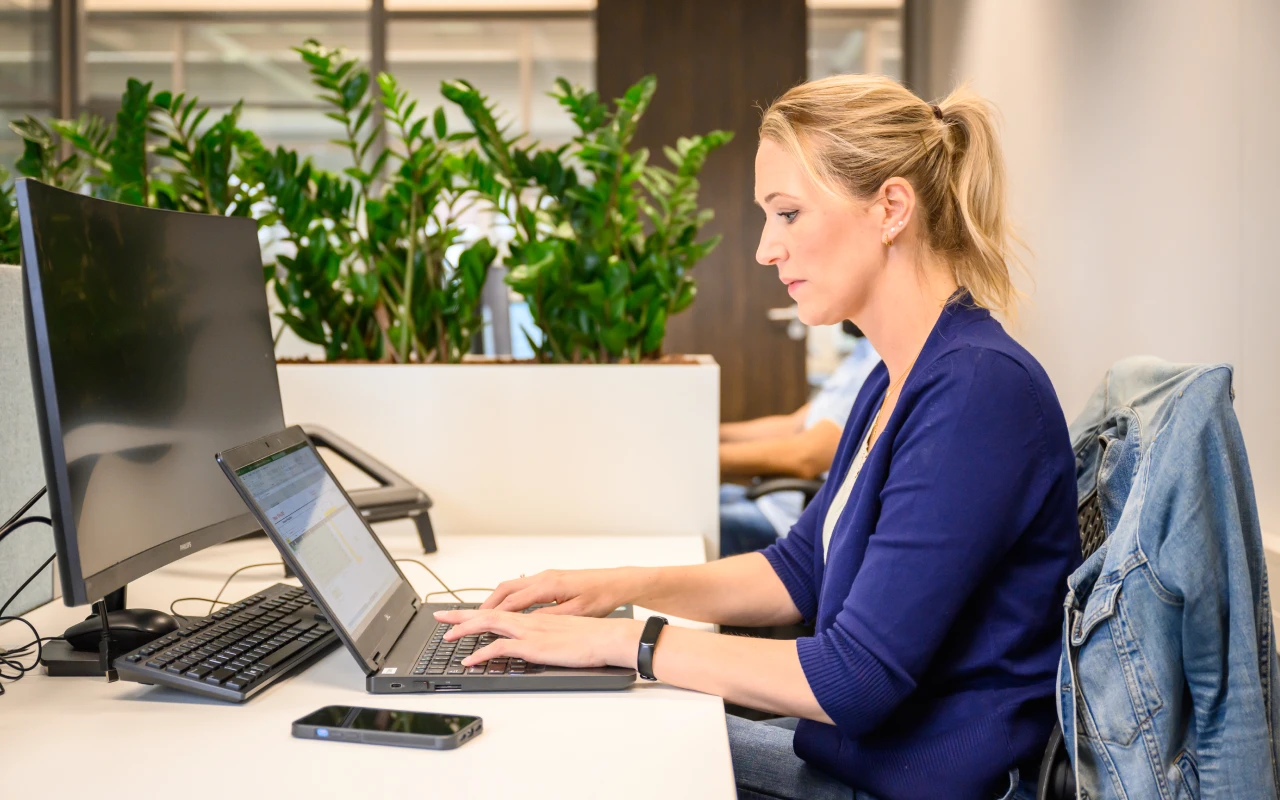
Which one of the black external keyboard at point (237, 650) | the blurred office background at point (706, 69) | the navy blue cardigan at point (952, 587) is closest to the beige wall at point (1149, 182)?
the blurred office background at point (706, 69)

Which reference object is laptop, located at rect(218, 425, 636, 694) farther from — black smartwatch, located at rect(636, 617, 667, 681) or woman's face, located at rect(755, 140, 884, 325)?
woman's face, located at rect(755, 140, 884, 325)

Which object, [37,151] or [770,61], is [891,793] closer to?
[37,151]

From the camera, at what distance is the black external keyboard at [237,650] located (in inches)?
36.2

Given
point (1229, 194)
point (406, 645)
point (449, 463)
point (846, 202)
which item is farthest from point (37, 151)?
point (1229, 194)

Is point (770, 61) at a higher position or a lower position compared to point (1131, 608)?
higher

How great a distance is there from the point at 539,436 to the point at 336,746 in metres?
0.94

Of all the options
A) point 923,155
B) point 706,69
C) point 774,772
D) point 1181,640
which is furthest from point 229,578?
point 706,69

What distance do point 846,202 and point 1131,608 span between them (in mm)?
489

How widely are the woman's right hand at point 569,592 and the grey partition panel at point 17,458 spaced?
0.60 meters

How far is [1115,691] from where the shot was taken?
85cm

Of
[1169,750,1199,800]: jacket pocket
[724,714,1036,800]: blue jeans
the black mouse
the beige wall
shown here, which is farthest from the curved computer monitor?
the beige wall

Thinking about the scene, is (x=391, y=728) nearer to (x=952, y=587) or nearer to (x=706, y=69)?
(x=952, y=587)

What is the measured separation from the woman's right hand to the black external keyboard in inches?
7.6

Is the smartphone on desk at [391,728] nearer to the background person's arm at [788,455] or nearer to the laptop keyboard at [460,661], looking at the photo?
the laptop keyboard at [460,661]
